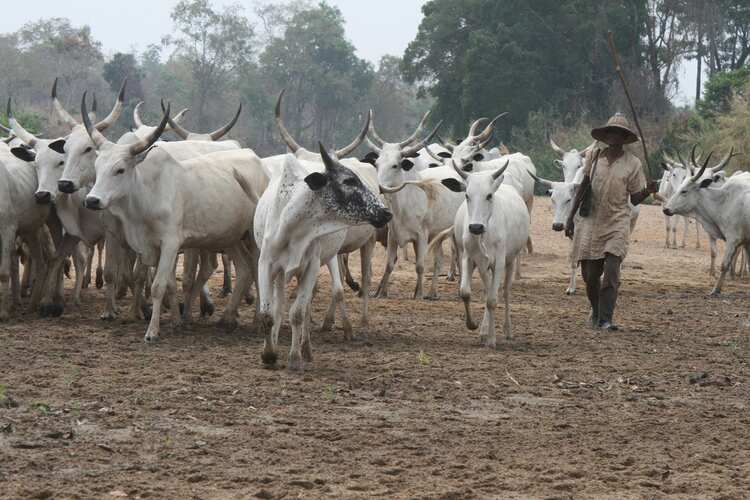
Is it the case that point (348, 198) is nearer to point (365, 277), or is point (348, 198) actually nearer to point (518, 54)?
point (365, 277)

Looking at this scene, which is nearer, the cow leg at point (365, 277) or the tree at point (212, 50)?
the cow leg at point (365, 277)

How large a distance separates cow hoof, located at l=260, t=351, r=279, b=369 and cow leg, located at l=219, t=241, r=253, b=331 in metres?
1.95

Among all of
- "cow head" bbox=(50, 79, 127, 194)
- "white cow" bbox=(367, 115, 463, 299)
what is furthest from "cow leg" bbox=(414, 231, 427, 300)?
"cow head" bbox=(50, 79, 127, 194)

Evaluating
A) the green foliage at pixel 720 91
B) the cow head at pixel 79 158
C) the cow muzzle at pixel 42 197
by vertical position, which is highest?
the green foliage at pixel 720 91

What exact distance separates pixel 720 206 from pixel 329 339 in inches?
272

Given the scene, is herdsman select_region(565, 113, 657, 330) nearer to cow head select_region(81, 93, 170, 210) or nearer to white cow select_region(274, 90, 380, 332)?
white cow select_region(274, 90, 380, 332)

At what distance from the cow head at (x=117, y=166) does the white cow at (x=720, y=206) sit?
7.53 meters

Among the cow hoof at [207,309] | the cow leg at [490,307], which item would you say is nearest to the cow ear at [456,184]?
the cow leg at [490,307]

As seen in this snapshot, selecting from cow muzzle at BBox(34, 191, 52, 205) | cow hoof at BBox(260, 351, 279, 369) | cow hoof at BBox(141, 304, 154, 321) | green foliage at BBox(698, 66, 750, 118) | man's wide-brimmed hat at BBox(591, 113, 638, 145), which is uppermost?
green foliage at BBox(698, 66, 750, 118)

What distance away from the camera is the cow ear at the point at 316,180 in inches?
312

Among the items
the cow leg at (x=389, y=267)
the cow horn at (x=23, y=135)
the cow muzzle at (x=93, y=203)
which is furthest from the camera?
the cow leg at (x=389, y=267)

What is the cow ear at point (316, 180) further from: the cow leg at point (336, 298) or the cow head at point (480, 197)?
the cow head at point (480, 197)

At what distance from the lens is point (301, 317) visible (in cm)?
809

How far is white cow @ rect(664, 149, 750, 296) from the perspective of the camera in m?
14.6
